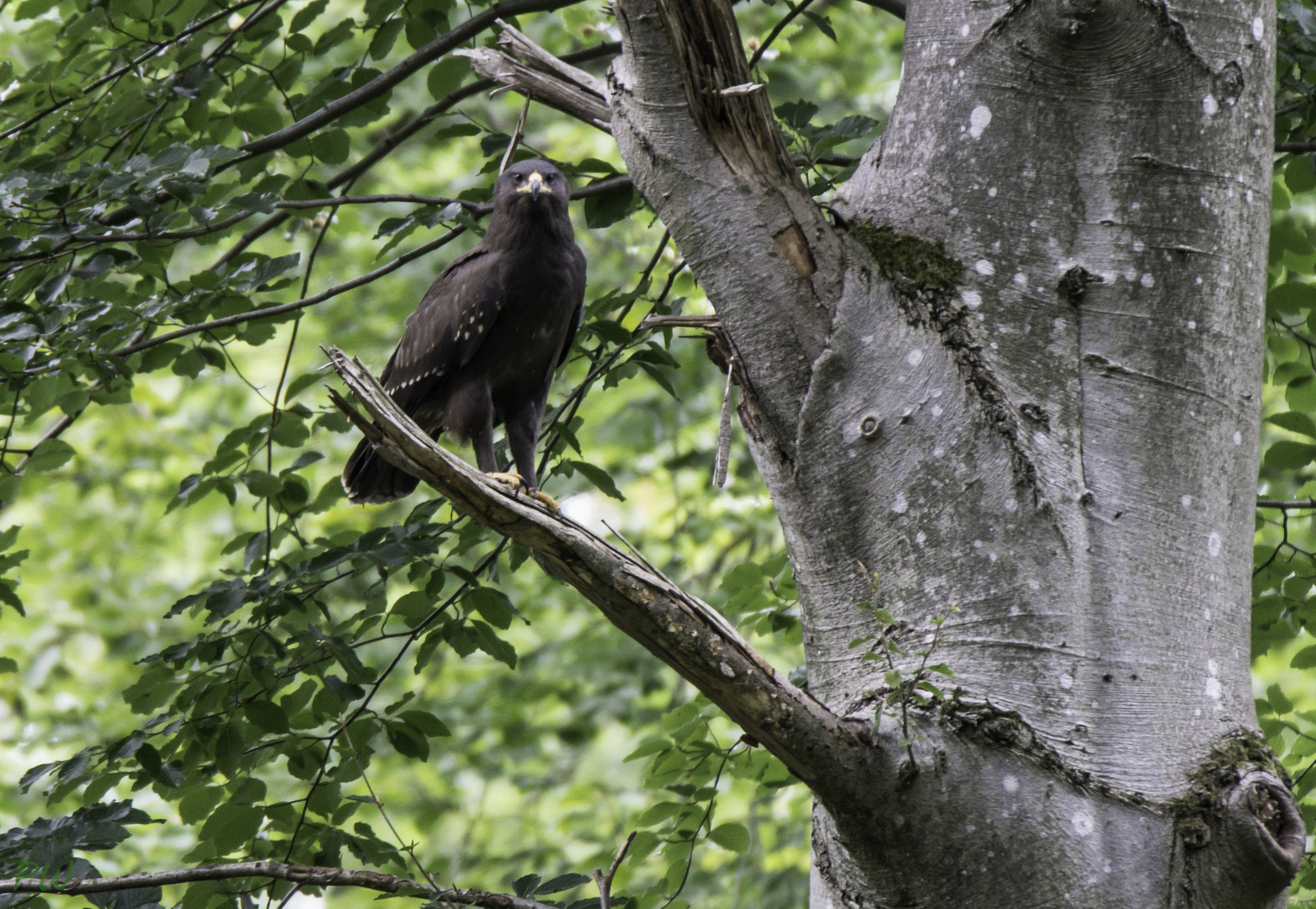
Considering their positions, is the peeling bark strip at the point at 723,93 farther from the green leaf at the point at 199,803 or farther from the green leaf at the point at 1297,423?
the green leaf at the point at 199,803

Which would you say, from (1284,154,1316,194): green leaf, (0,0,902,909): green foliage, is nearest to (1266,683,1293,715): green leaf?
(0,0,902,909): green foliage

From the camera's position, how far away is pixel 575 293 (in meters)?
3.97

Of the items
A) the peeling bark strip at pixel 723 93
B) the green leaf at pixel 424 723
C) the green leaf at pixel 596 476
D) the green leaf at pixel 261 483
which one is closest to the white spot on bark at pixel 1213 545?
the peeling bark strip at pixel 723 93

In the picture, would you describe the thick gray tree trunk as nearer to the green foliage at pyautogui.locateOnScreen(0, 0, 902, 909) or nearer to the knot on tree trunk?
the knot on tree trunk

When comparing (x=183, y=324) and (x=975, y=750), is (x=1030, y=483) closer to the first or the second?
(x=975, y=750)

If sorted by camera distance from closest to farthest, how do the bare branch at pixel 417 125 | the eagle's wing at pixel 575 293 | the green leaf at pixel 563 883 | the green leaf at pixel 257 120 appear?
1. the green leaf at pixel 563 883
2. the bare branch at pixel 417 125
3. the green leaf at pixel 257 120
4. the eagle's wing at pixel 575 293

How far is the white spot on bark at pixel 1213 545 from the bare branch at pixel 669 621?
69 cm

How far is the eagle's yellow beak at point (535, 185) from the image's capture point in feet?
12.1

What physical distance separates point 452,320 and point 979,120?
2274mm

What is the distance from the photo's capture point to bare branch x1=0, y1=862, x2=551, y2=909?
82.6 inches

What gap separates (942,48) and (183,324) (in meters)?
2.32

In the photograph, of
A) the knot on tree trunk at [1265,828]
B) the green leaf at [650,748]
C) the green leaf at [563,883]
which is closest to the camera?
the knot on tree trunk at [1265,828]

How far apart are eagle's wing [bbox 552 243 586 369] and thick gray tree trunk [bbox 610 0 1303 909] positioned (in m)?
1.67

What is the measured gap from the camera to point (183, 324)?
10.9 ft
